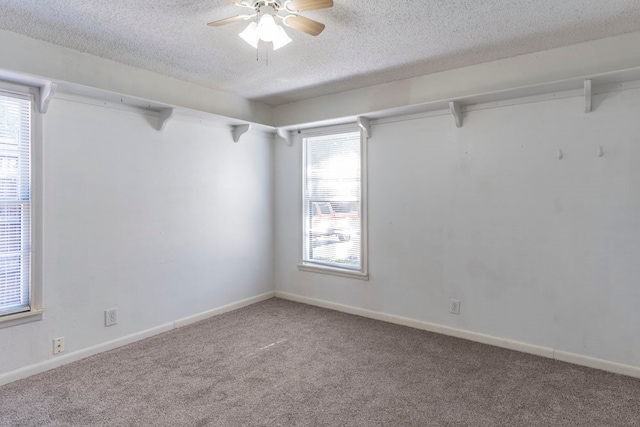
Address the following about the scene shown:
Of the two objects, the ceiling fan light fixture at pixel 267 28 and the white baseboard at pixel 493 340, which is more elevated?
the ceiling fan light fixture at pixel 267 28

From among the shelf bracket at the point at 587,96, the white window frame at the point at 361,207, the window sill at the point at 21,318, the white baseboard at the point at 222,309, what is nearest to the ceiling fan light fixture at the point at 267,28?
the white window frame at the point at 361,207

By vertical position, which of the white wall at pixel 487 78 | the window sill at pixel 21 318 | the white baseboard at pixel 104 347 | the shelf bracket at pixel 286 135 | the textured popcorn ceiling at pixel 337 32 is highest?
the textured popcorn ceiling at pixel 337 32

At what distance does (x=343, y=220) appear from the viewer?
4.34 m

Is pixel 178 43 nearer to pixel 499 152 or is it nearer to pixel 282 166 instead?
pixel 282 166

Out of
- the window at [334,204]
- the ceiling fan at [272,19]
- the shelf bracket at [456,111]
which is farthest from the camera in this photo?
the window at [334,204]

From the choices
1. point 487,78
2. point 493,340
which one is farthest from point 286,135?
point 493,340

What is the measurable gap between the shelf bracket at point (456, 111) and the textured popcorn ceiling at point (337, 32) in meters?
0.36

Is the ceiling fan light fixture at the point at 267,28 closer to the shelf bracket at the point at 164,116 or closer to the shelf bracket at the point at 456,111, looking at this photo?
the shelf bracket at the point at 164,116

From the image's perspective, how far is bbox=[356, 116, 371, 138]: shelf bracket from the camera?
→ 3857 mm

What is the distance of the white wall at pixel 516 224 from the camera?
279 cm

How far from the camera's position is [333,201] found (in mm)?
4426

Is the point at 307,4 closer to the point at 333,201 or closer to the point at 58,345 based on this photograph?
the point at 333,201

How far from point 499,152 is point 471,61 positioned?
2.69 ft

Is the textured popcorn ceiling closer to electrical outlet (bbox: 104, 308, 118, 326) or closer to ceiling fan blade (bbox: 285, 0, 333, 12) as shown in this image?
ceiling fan blade (bbox: 285, 0, 333, 12)
